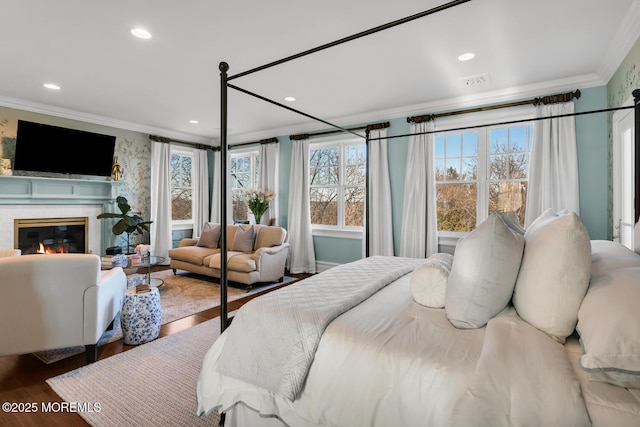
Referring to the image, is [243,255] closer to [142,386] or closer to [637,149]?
[142,386]

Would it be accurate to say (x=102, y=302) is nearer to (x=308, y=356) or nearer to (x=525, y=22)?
(x=308, y=356)

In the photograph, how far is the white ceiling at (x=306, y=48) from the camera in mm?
2369

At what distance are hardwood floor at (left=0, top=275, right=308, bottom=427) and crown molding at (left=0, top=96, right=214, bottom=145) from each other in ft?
12.3

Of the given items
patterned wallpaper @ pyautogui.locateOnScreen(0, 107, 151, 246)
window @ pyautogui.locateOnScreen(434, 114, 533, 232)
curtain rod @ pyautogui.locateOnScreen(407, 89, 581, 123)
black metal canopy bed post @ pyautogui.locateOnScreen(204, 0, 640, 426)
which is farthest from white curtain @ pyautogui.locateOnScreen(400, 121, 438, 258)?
patterned wallpaper @ pyautogui.locateOnScreen(0, 107, 151, 246)

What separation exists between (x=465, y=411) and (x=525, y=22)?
285 cm

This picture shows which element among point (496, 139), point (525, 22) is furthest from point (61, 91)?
point (496, 139)

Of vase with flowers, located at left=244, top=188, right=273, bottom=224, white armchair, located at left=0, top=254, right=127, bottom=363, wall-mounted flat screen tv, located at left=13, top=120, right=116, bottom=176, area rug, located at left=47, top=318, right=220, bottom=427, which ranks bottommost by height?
area rug, located at left=47, top=318, right=220, bottom=427

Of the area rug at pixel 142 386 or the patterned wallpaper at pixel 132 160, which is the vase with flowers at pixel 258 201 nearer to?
the patterned wallpaper at pixel 132 160

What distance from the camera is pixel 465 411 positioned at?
0.93 meters

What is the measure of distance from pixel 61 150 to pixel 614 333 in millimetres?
6215

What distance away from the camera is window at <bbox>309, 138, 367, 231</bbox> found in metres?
5.29

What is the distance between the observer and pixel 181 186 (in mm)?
6664

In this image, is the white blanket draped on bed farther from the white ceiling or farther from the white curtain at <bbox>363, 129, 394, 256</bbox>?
the white curtain at <bbox>363, 129, 394, 256</bbox>

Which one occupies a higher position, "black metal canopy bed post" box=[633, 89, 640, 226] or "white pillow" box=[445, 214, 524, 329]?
"black metal canopy bed post" box=[633, 89, 640, 226]
